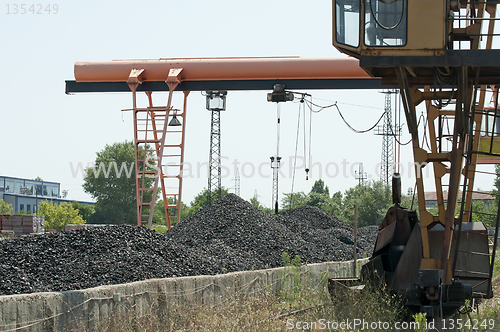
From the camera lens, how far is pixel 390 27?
24.7 feet

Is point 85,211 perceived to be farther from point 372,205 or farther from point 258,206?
point 372,205

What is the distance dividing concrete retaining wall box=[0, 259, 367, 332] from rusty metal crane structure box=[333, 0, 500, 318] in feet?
10.7

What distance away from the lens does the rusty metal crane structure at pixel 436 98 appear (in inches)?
290

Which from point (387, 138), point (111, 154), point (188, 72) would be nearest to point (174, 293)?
point (188, 72)

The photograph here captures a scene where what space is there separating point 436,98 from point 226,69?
9.24 metres

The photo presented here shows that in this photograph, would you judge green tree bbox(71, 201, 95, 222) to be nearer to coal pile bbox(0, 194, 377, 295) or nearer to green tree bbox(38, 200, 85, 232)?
green tree bbox(38, 200, 85, 232)

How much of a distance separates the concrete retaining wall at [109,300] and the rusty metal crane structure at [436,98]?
3.28 m

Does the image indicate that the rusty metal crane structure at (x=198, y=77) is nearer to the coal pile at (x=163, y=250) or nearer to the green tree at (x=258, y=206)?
the coal pile at (x=163, y=250)

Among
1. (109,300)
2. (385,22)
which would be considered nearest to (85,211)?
(109,300)

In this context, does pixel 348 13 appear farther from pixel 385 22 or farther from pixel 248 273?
pixel 248 273

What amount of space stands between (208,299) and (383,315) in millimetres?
3328

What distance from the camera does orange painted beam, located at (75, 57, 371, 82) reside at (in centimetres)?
1616

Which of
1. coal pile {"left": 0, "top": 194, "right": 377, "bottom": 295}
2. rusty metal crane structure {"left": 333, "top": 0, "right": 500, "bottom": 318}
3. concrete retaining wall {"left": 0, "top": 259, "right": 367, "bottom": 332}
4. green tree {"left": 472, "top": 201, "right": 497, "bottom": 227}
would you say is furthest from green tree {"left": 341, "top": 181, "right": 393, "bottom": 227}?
rusty metal crane structure {"left": 333, "top": 0, "right": 500, "bottom": 318}

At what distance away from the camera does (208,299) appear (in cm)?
962
